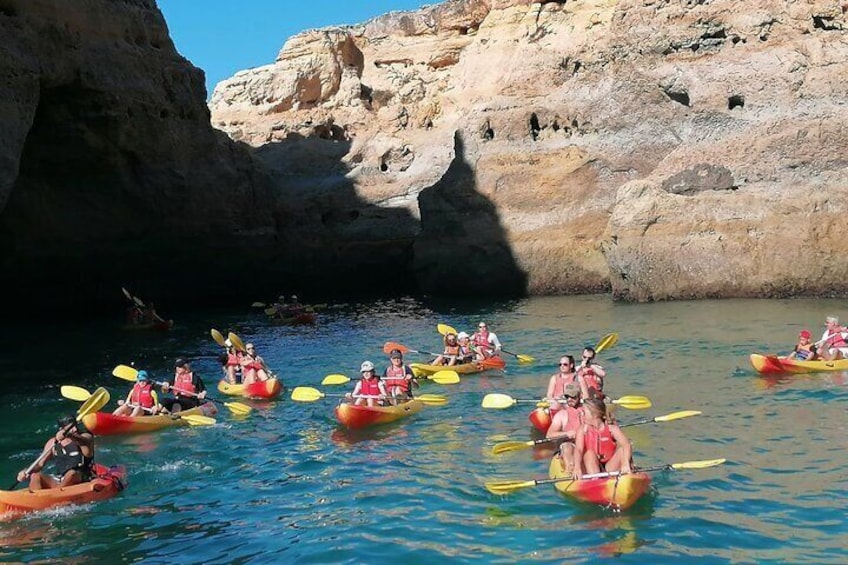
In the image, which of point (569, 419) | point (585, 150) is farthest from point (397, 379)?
point (585, 150)

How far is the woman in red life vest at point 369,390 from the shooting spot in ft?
47.1

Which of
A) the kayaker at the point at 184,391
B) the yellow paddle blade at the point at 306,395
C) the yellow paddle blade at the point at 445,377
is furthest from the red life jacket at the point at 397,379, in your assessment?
the kayaker at the point at 184,391

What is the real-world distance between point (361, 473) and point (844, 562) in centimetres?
576

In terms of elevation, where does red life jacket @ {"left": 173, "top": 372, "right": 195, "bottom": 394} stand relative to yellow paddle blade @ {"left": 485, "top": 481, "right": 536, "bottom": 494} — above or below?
above

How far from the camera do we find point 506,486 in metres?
9.54

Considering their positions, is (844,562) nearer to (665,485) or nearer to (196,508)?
(665,485)

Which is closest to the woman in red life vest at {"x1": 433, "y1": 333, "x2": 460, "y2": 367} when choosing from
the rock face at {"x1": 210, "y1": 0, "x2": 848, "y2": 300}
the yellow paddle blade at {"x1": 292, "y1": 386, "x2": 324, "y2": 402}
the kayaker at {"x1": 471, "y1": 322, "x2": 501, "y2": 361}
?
the kayaker at {"x1": 471, "y1": 322, "x2": 501, "y2": 361}

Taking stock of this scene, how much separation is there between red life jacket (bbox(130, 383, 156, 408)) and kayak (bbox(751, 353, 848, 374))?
Answer: 10.5 m

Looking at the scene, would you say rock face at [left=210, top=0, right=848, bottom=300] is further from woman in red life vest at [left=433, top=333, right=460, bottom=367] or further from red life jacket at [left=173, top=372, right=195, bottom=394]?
red life jacket at [left=173, top=372, right=195, bottom=394]

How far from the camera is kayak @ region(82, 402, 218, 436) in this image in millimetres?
13656

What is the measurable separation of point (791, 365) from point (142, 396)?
37.2 feet

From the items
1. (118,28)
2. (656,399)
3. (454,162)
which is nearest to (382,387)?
(656,399)

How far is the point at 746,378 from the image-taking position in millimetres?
15766

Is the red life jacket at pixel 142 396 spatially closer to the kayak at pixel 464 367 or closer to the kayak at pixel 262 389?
the kayak at pixel 262 389
